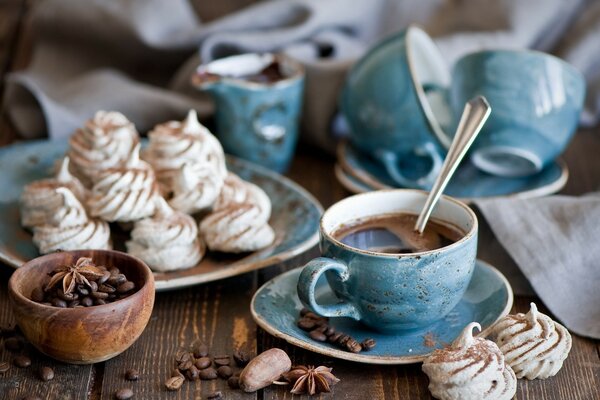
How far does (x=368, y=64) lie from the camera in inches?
78.5

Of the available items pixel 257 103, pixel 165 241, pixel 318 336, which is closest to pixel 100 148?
pixel 165 241

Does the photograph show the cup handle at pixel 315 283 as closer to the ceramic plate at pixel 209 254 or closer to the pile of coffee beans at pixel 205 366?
the pile of coffee beans at pixel 205 366

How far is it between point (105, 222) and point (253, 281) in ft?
0.92

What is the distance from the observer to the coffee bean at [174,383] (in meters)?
1.29

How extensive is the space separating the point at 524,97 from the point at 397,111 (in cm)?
27

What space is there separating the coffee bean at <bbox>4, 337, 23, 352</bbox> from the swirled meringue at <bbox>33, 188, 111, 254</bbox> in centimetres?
21

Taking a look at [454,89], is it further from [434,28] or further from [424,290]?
[424,290]

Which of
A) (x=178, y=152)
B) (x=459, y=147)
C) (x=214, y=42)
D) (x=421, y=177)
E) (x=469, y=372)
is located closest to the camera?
(x=469, y=372)

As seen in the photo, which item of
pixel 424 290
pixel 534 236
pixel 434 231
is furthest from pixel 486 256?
pixel 424 290

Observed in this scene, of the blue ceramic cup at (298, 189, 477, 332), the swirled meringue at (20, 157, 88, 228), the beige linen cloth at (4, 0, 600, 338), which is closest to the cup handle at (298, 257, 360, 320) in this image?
the blue ceramic cup at (298, 189, 477, 332)

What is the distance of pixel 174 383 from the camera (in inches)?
50.9

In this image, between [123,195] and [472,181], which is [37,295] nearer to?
[123,195]

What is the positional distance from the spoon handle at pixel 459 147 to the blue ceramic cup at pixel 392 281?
0.06 m

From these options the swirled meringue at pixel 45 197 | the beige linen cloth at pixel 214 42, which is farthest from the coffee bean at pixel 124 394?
the beige linen cloth at pixel 214 42
